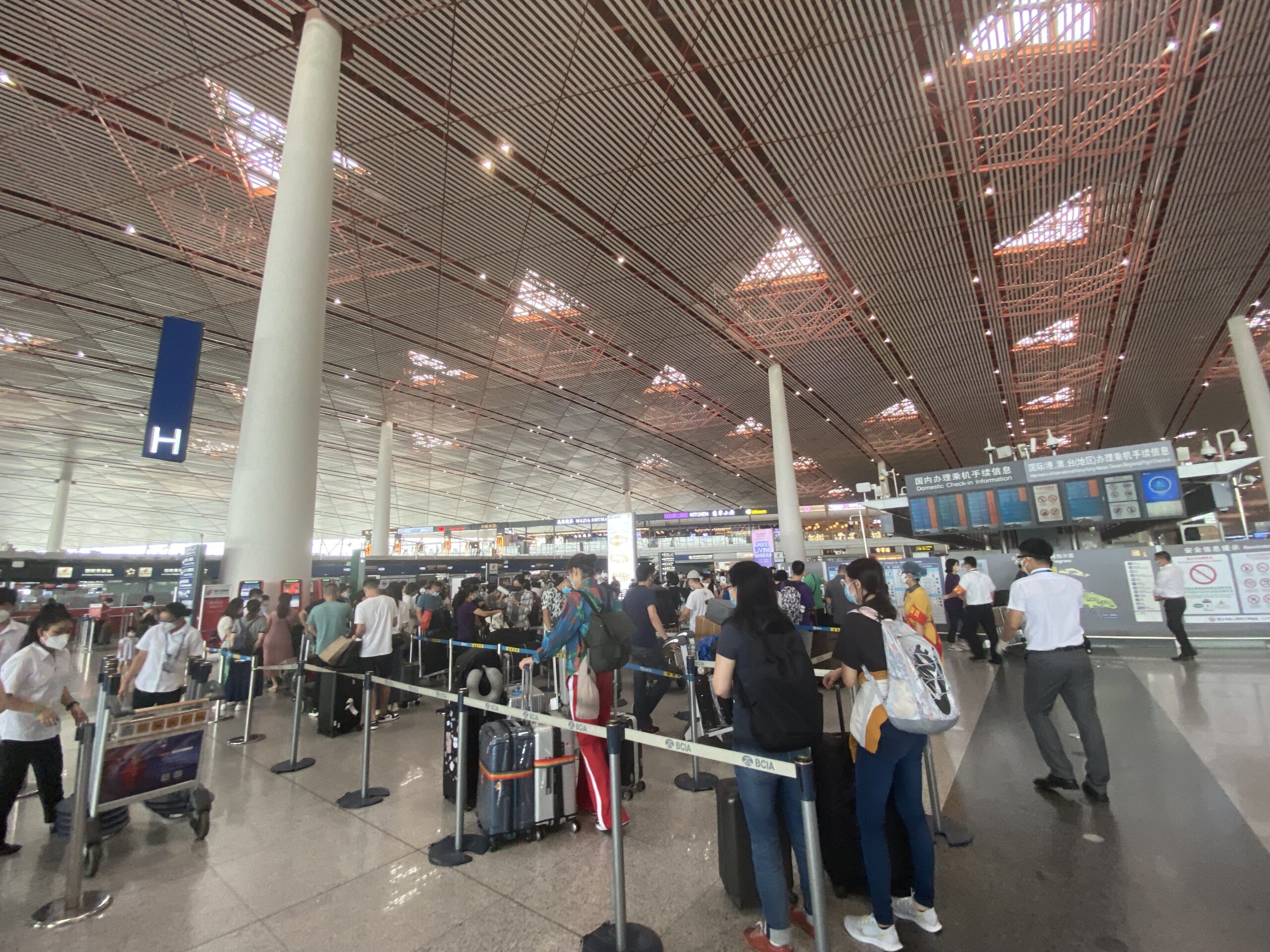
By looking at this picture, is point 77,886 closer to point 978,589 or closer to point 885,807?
point 885,807

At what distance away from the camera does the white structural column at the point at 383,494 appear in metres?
28.7

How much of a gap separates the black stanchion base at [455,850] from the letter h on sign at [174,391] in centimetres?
880

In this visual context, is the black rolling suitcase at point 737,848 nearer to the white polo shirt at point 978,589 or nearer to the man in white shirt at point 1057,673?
the man in white shirt at point 1057,673

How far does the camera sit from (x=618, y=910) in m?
2.34

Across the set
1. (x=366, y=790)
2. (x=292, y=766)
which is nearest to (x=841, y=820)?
(x=366, y=790)

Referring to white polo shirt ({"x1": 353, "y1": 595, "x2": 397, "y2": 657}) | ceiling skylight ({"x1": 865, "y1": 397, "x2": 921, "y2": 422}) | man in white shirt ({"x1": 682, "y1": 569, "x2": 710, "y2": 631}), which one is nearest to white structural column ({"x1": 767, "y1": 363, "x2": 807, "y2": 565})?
ceiling skylight ({"x1": 865, "y1": 397, "x2": 921, "y2": 422})

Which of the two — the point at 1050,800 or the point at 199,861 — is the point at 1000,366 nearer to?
the point at 1050,800

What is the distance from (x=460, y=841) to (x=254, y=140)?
48.0 feet

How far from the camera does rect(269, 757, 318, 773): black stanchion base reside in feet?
15.8

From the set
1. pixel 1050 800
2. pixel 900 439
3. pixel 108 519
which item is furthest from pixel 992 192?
pixel 108 519

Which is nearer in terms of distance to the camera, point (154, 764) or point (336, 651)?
point (154, 764)

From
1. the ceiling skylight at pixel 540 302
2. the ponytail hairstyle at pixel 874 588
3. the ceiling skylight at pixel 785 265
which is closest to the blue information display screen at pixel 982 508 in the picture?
the ceiling skylight at pixel 785 265

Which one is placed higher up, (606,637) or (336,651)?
(606,637)

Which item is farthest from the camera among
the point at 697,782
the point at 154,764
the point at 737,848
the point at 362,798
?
the point at 697,782
